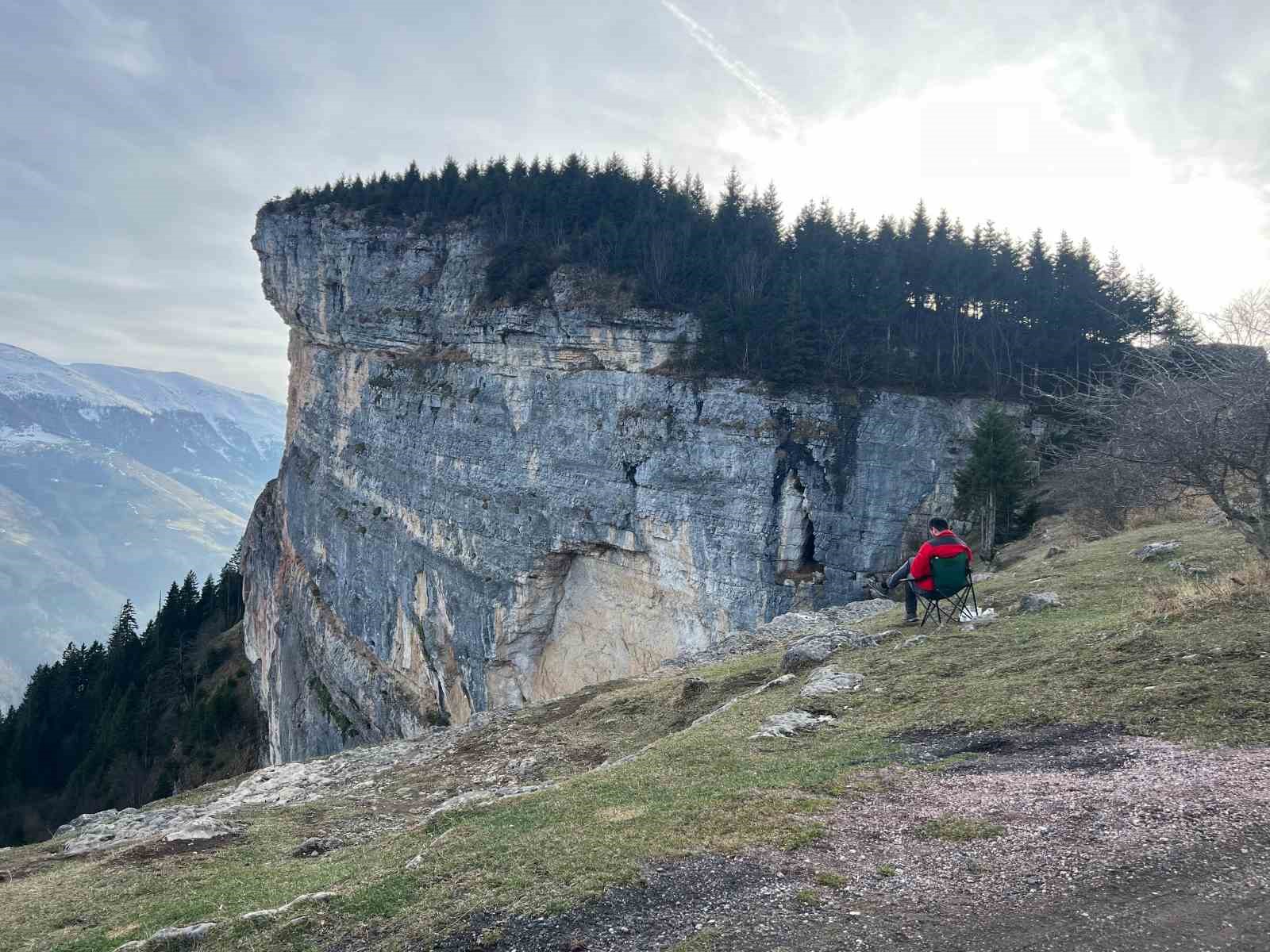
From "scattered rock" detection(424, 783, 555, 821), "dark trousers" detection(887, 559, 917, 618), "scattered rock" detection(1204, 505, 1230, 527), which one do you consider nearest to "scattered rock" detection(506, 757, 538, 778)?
"scattered rock" detection(424, 783, 555, 821)

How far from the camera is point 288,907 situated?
6.76 m

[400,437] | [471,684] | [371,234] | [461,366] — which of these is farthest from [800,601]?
[371,234]

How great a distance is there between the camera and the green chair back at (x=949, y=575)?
526 inches

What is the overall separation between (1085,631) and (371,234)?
174 feet

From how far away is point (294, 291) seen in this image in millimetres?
58312

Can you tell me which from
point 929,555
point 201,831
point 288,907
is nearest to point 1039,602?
point 929,555

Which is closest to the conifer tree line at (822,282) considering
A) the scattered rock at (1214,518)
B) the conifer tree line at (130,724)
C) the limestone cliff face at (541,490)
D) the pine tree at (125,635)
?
the limestone cliff face at (541,490)

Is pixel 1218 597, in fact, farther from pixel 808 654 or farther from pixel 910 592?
pixel 808 654

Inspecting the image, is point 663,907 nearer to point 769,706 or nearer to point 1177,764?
point 1177,764

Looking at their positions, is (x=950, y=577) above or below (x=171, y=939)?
above

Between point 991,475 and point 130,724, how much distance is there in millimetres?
77415

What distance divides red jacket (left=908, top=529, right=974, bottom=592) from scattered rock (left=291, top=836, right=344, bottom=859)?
1060 centimetres

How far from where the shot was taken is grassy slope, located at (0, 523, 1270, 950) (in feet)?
20.9

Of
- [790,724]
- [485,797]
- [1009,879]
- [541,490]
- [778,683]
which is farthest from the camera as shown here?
[541,490]
